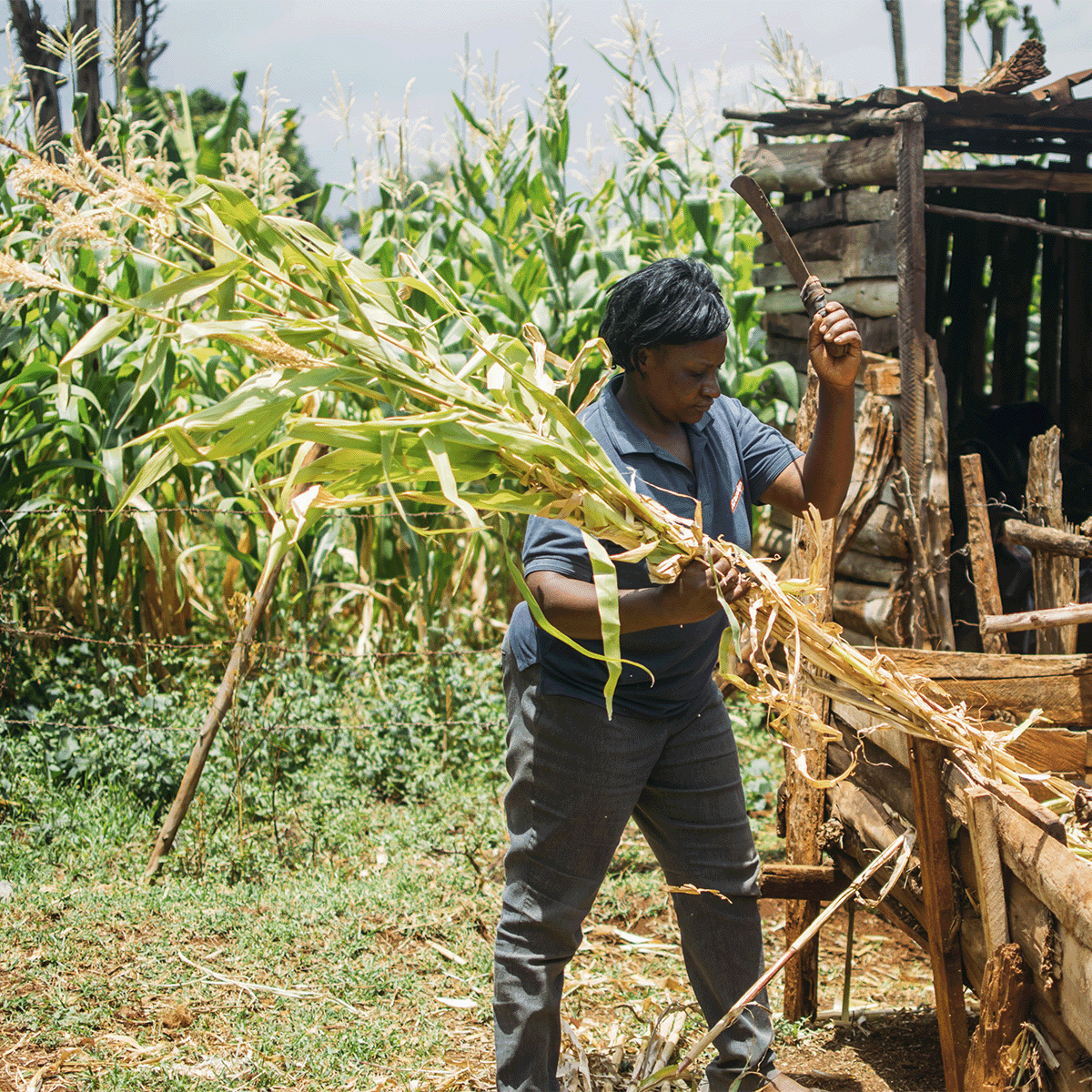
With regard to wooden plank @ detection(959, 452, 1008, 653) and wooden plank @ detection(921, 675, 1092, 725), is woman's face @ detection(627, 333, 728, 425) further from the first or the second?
wooden plank @ detection(959, 452, 1008, 653)

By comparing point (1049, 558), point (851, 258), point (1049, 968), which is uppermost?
point (851, 258)

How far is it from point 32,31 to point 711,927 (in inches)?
230

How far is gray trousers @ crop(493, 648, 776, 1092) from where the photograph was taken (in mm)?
1983

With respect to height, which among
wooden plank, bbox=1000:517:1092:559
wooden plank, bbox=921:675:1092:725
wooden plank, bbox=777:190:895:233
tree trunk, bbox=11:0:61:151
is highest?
tree trunk, bbox=11:0:61:151

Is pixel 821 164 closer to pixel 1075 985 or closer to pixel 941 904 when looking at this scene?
pixel 941 904

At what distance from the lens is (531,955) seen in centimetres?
201

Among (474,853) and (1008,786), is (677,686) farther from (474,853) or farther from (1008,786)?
(474,853)

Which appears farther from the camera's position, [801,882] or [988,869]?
[801,882]

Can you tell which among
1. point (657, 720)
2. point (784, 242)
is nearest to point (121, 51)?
point (784, 242)

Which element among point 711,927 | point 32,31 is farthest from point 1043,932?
point 32,31

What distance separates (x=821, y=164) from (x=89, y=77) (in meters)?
4.11

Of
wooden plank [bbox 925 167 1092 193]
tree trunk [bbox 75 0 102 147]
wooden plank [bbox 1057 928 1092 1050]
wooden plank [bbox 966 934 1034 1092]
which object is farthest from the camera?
tree trunk [bbox 75 0 102 147]

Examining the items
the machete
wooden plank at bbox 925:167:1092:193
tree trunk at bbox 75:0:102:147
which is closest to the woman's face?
the machete

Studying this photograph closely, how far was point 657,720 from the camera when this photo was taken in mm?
2014
